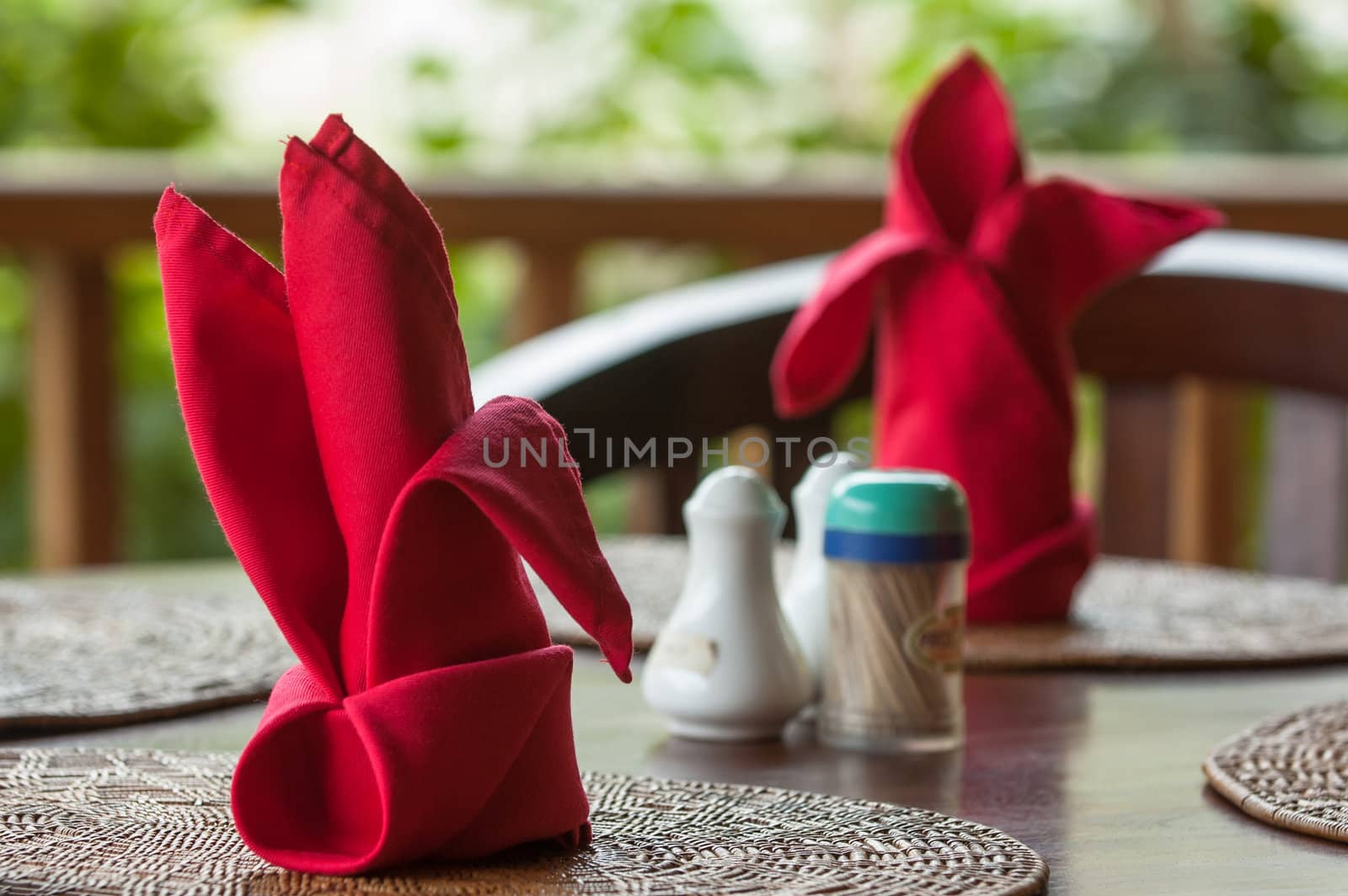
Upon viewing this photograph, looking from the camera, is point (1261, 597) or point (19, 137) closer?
point (1261, 597)

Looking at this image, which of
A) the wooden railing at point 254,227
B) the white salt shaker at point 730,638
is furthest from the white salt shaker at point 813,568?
the wooden railing at point 254,227

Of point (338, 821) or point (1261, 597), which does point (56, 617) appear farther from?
point (1261, 597)

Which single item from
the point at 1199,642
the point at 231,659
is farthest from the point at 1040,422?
the point at 231,659

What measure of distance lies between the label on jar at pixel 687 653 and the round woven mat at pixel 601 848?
0.10m

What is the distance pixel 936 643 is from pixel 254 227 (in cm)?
102

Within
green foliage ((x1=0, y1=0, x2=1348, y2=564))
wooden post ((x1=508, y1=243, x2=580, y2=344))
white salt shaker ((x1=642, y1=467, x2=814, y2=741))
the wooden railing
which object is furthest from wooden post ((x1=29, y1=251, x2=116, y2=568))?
green foliage ((x1=0, y1=0, x2=1348, y2=564))

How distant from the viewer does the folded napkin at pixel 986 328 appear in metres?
0.86

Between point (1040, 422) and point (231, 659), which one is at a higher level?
point (1040, 422)

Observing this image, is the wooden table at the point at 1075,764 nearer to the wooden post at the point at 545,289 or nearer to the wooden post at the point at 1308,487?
the wooden post at the point at 1308,487

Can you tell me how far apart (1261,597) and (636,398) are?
43 centimetres

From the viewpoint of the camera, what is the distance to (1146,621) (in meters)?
0.91

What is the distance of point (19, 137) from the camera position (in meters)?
3.90

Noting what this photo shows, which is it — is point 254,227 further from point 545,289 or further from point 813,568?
point 813,568

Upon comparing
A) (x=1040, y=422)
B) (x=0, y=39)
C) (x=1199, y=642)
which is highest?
(x=0, y=39)
